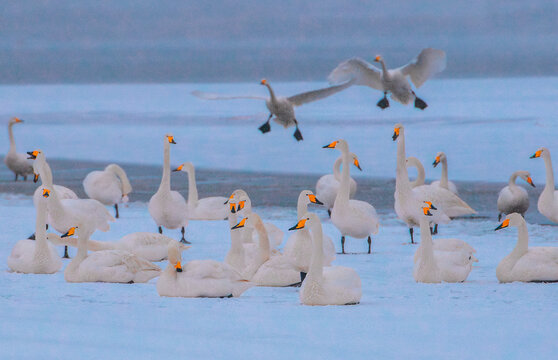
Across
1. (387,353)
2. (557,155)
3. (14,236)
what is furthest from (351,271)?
(557,155)

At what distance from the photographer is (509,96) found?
4838 cm

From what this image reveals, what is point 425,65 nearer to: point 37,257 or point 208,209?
point 208,209

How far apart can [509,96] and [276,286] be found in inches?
1692

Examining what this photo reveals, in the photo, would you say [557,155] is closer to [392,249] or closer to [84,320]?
[392,249]

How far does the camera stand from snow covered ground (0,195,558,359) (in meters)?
4.79

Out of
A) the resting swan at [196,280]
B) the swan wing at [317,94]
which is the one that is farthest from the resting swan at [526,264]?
the swan wing at [317,94]

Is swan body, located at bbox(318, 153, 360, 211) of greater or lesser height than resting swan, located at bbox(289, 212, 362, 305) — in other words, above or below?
above

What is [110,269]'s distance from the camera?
6719mm

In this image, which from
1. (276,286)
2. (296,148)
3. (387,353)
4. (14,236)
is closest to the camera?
(387,353)

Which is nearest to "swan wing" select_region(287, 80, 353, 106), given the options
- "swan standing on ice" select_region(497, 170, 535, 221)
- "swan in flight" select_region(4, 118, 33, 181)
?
"swan in flight" select_region(4, 118, 33, 181)

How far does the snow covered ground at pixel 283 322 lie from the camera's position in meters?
A: 4.79

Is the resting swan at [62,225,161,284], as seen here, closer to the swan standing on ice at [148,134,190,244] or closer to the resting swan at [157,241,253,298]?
the resting swan at [157,241,253,298]

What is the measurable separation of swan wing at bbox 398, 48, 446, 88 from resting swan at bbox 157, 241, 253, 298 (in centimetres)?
996

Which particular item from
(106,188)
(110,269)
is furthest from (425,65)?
(110,269)
